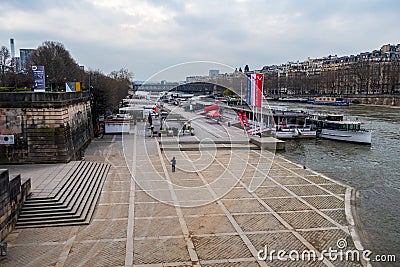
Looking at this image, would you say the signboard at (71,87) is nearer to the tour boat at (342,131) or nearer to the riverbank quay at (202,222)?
the riverbank quay at (202,222)

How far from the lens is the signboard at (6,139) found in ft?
65.6

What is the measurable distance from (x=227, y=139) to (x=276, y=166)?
28.5 feet

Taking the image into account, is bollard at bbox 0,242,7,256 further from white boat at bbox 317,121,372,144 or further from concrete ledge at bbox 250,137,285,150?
white boat at bbox 317,121,372,144

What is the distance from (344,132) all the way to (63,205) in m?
30.6

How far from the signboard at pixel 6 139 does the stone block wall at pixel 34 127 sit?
112mm

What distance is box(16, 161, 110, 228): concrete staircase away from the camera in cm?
1314

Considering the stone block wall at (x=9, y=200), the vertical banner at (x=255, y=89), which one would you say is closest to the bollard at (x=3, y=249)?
the stone block wall at (x=9, y=200)

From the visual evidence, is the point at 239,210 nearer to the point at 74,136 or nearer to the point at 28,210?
the point at 28,210

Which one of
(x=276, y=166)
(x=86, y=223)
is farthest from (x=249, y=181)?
(x=86, y=223)

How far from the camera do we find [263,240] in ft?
39.7

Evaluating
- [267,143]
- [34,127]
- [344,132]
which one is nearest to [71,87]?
[34,127]

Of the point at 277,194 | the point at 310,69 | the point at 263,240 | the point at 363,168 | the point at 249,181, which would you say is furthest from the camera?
the point at 310,69

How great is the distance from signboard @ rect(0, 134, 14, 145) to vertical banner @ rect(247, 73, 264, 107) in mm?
20964

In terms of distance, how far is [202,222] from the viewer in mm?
13562
